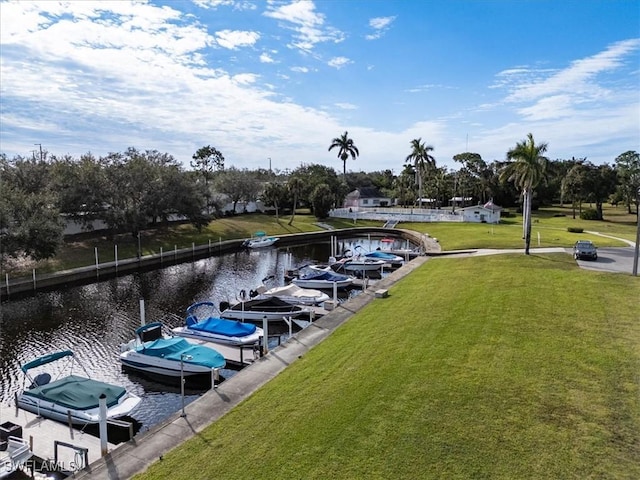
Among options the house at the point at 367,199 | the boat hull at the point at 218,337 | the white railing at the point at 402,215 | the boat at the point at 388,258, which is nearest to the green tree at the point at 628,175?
the white railing at the point at 402,215

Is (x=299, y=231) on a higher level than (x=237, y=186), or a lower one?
lower

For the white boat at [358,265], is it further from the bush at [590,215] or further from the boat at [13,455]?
the bush at [590,215]

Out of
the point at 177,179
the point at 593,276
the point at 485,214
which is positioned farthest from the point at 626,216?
the point at 177,179

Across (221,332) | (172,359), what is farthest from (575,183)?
(172,359)

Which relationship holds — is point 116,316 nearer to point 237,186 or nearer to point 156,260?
point 156,260

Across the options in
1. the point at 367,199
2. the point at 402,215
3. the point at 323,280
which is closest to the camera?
the point at 323,280

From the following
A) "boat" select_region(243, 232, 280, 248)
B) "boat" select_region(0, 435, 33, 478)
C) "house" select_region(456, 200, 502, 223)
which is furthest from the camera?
"house" select_region(456, 200, 502, 223)

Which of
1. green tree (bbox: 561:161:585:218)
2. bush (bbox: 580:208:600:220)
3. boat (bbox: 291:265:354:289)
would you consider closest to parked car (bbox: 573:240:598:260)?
boat (bbox: 291:265:354:289)

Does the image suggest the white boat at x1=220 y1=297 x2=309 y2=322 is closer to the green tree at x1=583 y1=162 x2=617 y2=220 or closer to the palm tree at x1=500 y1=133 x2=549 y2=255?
the palm tree at x1=500 y1=133 x2=549 y2=255

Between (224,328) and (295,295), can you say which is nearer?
(224,328)
